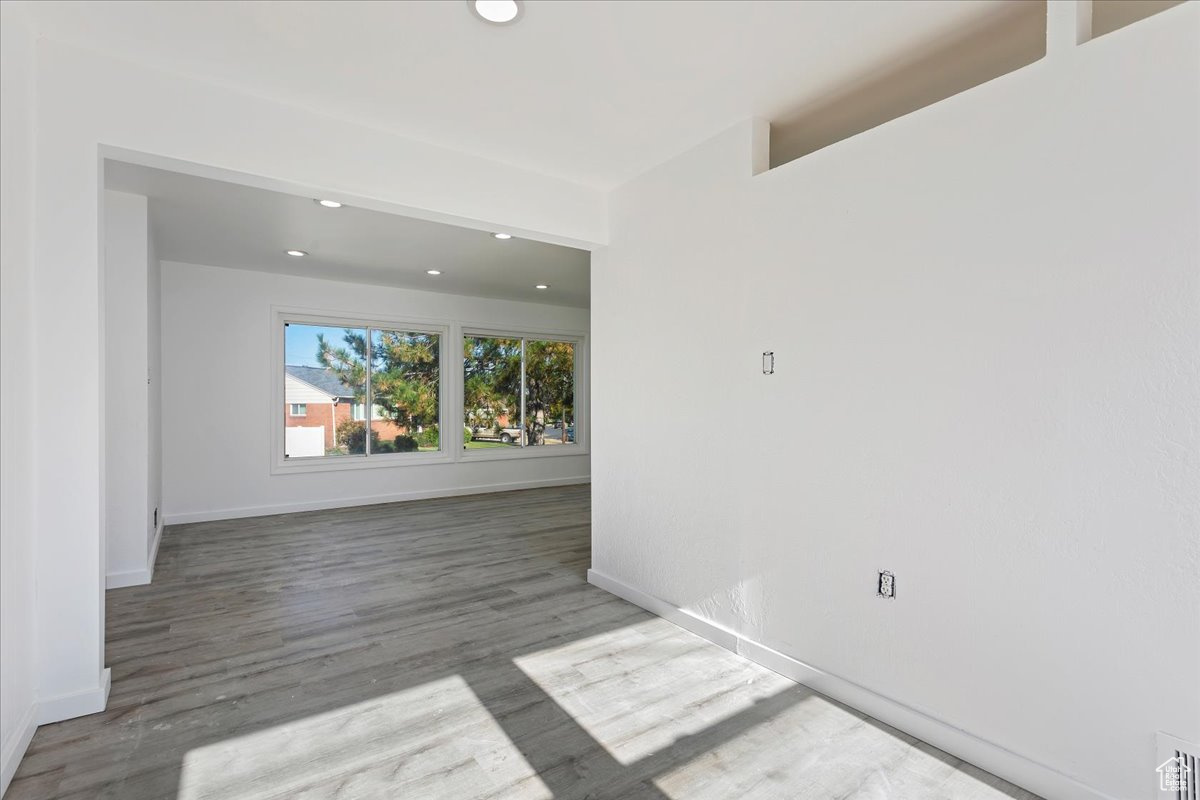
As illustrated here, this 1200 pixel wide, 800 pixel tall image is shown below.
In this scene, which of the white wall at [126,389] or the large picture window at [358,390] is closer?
the white wall at [126,389]

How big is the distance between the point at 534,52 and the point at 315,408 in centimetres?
535

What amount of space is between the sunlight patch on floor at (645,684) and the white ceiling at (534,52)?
2570mm

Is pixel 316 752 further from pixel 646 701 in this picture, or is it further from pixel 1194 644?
pixel 1194 644

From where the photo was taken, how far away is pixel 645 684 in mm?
2455

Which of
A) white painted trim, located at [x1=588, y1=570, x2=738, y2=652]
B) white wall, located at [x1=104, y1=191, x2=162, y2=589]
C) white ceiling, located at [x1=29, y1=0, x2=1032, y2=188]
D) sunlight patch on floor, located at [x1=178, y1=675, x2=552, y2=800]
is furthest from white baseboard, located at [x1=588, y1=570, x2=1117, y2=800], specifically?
white wall, located at [x1=104, y1=191, x2=162, y2=589]

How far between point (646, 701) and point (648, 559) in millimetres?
1079

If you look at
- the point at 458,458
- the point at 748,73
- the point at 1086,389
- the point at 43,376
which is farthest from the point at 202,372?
the point at 1086,389

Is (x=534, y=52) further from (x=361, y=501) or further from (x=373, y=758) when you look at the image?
(x=361, y=501)

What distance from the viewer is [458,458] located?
23.6 feet

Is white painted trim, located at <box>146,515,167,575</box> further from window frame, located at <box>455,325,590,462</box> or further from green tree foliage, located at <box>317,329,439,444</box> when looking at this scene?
window frame, located at <box>455,325,590,462</box>

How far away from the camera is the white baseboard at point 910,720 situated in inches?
68.5

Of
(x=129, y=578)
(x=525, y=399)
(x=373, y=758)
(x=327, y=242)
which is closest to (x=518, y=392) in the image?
(x=525, y=399)

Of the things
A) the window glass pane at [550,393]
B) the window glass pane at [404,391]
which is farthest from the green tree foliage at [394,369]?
the window glass pane at [550,393]

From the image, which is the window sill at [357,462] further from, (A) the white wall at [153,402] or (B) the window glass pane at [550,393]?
(B) the window glass pane at [550,393]
